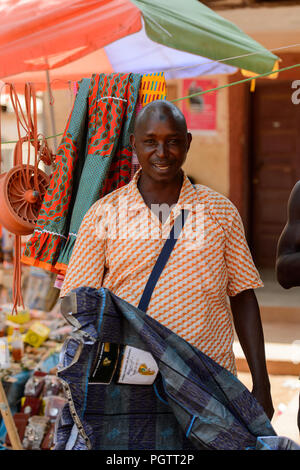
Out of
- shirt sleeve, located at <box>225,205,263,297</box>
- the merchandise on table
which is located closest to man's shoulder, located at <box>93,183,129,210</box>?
shirt sleeve, located at <box>225,205,263,297</box>

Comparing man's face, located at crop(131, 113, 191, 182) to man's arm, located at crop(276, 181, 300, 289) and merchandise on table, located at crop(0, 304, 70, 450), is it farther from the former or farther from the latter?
merchandise on table, located at crop(0, 304, 70, 450)

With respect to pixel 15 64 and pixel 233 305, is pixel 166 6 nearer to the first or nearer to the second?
pixel 15 64

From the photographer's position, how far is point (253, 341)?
1957 millimetres

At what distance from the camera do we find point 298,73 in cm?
618

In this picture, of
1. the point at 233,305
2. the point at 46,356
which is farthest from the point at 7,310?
the point at 233,305

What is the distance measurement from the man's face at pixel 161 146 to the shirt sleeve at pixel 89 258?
23 centimetres

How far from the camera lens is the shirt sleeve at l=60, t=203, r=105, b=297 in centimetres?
191

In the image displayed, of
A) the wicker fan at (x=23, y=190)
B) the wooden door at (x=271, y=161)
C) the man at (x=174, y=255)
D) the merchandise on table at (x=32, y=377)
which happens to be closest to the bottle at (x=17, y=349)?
the merchandise on table at (x=32, y=377)

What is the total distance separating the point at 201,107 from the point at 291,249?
460 cm

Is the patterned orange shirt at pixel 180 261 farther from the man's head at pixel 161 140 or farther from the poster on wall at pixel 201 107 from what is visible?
the poster on wall at pixel 201 107

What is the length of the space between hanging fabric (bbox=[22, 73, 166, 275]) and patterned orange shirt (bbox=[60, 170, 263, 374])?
0.48m

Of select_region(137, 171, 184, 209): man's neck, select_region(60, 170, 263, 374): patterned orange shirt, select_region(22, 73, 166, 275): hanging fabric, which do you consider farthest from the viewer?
select_region(22, 73, 166, 275): hanging fabric

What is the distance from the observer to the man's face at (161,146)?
1.88m
